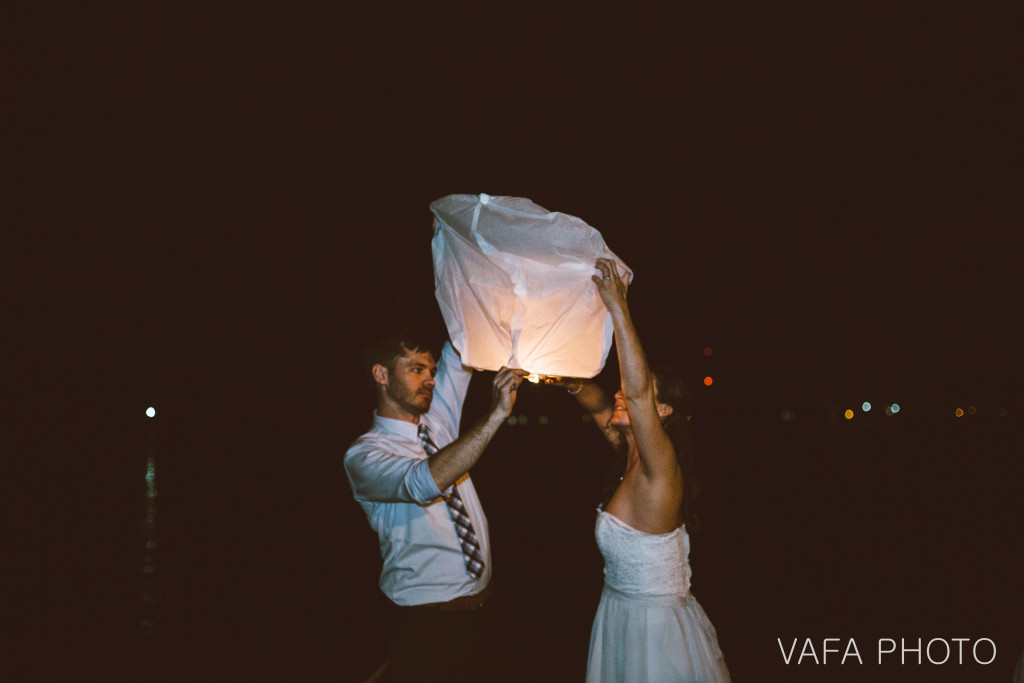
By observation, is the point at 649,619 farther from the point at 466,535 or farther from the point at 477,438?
the point at 477,438

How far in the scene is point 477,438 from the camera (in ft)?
7.29

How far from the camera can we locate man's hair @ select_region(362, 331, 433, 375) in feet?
9.18

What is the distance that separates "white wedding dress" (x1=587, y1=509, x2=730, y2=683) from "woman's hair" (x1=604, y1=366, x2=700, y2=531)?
0.21 metres

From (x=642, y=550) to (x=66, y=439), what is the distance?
20.0 metres

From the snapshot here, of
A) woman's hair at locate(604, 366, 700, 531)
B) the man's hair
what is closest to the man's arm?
the man's hair

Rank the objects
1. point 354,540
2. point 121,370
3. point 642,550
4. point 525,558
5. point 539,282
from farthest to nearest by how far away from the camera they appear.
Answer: point 121,370 → point 354,540 → point 525,558 → point 642,550 → point 539,282

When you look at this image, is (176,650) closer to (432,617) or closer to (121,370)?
(432,617)

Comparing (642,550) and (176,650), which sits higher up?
(642,550)

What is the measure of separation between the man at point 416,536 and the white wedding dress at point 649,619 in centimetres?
47

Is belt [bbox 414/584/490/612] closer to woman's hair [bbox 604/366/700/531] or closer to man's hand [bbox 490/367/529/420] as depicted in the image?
woman's hair [bbox 604/366/700/531]

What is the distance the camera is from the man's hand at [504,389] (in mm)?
2188

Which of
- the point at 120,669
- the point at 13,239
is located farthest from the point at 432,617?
the point at 13,239

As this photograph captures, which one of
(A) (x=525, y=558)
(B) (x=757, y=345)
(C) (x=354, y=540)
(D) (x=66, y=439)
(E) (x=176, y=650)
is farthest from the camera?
(B) (x=757, y=345)

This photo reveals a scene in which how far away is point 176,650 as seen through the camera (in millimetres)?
4418
